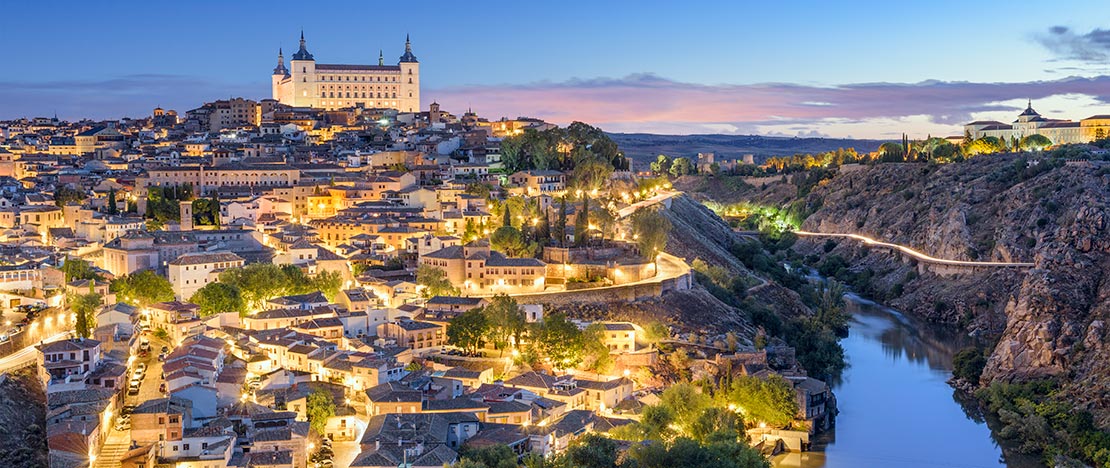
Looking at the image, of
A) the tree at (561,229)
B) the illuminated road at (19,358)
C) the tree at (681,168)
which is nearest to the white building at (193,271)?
the illuminated road at (19,358)

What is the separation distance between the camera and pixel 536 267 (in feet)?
111

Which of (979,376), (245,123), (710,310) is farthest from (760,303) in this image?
(245,123)

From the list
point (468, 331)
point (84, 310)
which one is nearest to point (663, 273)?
point (468, 331)

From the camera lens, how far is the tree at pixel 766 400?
26.5 meters

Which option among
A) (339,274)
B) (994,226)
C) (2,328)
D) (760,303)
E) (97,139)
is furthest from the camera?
(97,139)

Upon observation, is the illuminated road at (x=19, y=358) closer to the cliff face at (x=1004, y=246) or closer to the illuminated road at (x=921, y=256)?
the cliff face at (x=1004, y=246)

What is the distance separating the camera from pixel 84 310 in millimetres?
26266

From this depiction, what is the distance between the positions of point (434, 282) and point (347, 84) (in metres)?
41.6

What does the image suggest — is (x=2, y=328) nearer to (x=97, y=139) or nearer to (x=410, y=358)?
(x=410, y=358)

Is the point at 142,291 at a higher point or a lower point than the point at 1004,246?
higher

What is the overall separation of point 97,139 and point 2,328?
35.1 meters

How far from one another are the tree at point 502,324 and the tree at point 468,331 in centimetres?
19

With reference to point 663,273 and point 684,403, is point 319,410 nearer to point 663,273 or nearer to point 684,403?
point 684,403

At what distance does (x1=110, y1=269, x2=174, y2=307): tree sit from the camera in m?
29.7
